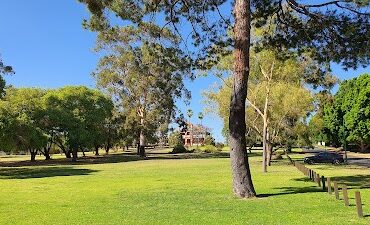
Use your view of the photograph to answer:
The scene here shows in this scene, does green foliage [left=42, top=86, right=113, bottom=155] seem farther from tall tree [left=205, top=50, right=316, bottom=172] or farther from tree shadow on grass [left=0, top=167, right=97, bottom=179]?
tall tree [left=205, top=50, right=316, bottom=172]

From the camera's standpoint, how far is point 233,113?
720 inches

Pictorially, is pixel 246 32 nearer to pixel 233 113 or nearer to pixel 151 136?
pixel 233 113

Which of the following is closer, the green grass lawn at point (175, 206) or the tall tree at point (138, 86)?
the green grass lawn at point (175, 206)

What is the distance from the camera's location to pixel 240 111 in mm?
18219

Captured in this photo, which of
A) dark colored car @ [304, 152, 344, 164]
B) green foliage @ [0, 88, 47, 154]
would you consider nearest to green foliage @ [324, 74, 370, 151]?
dark colored car @ [304, 152, 344, 164]

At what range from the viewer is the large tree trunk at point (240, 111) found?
18000mm

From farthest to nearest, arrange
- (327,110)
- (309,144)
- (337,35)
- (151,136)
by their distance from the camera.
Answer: (327,110) → (151,136) → (309,144) → (337,35)

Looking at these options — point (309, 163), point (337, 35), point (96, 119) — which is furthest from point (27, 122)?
point (337, 35)

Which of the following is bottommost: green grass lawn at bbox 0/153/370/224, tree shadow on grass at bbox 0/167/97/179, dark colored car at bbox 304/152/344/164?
green grass lawn at bbox 0/153/370/224

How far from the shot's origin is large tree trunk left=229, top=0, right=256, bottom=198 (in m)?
18.0

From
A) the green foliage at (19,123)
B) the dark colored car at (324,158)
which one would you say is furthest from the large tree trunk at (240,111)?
the dark colored car at (324,158)

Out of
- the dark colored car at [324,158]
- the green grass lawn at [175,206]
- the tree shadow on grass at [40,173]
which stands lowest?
the green grass lawn at [175,206]

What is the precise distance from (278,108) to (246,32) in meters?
21.1

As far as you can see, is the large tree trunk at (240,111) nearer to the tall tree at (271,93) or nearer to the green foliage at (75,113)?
the tall tree at (271,93)
